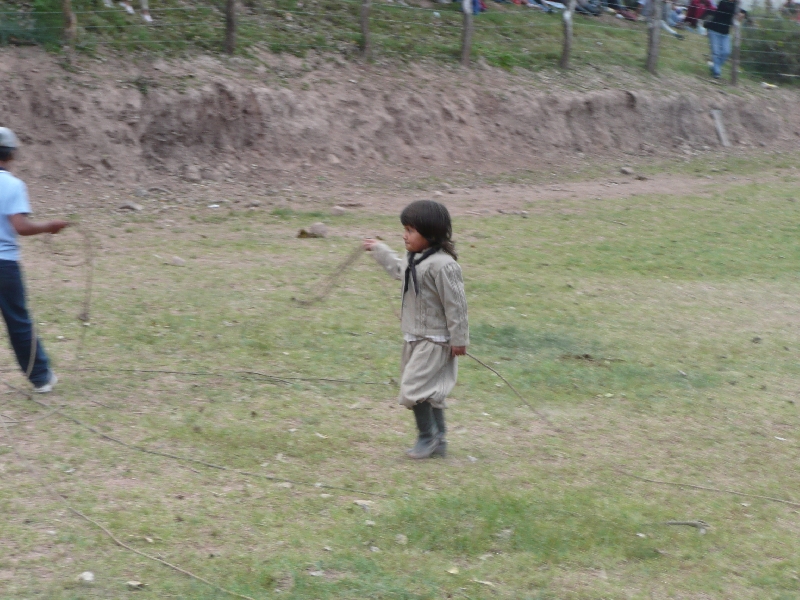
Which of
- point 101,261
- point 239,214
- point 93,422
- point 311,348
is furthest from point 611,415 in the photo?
point 239,214

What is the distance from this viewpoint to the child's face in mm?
5523

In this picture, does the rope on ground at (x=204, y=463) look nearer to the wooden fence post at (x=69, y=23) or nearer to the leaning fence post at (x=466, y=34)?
the wooden fence post at (x=69, y=23)

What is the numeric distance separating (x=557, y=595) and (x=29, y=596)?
2219mm

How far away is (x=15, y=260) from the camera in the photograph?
621cm

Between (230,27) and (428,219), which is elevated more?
(428,219)

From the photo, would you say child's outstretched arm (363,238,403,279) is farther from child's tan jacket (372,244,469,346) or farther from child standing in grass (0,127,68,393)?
child standing in grass (0,127,68,393)

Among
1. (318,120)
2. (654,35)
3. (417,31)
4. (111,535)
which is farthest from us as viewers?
(654,35)

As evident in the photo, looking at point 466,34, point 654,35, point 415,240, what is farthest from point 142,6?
point 415,240

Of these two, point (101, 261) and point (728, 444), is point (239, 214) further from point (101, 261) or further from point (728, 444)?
point (728, 444)

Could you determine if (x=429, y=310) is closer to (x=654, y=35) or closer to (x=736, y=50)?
(x=654, y=35)

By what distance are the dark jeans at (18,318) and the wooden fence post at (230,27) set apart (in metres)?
10.9

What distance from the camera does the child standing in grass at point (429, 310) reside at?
548cm

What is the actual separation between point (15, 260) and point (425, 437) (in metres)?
2.80

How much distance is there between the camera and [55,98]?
1420 cm
